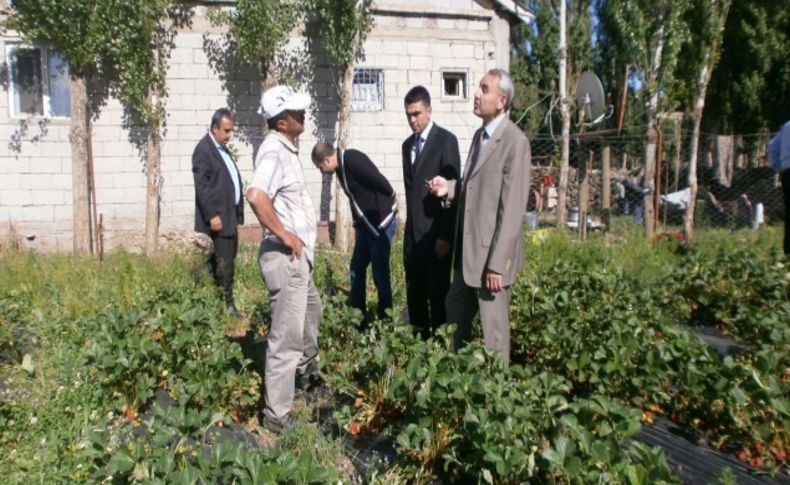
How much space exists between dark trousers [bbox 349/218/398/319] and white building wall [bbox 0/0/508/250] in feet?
17.1

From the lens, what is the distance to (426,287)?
15.5ft

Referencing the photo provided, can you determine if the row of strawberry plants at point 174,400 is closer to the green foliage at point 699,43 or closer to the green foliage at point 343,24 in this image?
the green foliage at point 343,24

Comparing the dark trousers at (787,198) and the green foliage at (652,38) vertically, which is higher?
the green foliage at (652,38)

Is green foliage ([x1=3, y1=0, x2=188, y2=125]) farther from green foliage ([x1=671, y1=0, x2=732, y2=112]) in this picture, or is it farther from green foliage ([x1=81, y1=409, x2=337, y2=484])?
green foliage ([x1=671, y1=0, x2=732, y2=112])

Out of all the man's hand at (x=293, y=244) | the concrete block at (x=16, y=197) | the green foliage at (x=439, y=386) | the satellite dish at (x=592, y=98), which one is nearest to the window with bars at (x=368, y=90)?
the satellite dish at (x=592, y=98)

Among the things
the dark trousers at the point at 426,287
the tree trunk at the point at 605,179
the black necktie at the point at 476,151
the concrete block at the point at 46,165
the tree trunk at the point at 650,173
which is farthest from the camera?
the tree trunk at the point at 650,173

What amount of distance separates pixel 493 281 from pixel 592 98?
7949 mm

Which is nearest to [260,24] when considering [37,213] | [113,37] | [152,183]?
[113,37]

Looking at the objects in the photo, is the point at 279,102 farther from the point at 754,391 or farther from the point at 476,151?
the point at 754,391

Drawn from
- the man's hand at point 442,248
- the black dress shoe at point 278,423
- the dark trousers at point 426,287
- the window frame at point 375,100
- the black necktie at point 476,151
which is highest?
the window frame at point 375,100

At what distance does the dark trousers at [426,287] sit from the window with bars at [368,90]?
20.2 ft

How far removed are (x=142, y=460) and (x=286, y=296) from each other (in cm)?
132

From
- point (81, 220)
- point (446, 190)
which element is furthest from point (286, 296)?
point (81, 220)

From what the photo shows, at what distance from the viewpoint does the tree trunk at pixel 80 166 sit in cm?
909
